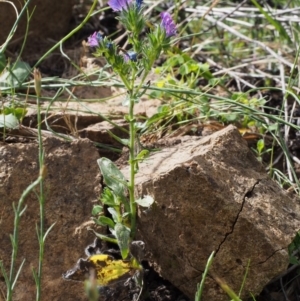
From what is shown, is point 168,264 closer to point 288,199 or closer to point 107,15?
point 288,199

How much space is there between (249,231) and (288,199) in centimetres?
25

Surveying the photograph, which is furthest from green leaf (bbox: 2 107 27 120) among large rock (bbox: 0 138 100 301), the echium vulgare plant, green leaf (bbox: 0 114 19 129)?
the echium vulgare plant

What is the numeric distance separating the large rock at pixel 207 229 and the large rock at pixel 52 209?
0.61 ft

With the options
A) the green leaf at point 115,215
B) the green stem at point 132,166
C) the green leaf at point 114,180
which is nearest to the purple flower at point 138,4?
the green stem at point 132,166

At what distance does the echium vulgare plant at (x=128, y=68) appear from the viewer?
5.52ft

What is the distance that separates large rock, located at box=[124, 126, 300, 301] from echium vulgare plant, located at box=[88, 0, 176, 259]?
0.21 feet

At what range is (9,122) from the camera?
202 cm

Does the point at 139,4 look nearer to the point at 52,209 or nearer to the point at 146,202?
the point at 146,202

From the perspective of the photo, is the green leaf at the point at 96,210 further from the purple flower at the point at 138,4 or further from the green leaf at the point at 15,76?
the green leaf at the point at 15,76

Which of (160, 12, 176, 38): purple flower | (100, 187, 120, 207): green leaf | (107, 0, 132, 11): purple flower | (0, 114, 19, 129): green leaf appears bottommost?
(100, 187, 120, 207): green leaf

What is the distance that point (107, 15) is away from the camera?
3312 millimetres

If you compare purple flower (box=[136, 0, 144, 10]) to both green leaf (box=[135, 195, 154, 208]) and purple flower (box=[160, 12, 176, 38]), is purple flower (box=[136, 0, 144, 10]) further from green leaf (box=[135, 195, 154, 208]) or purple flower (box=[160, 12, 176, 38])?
green leaf (box=[135, 195, 154, 208])

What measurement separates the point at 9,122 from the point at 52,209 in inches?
12.9

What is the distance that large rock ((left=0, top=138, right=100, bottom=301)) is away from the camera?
180 centimetres
